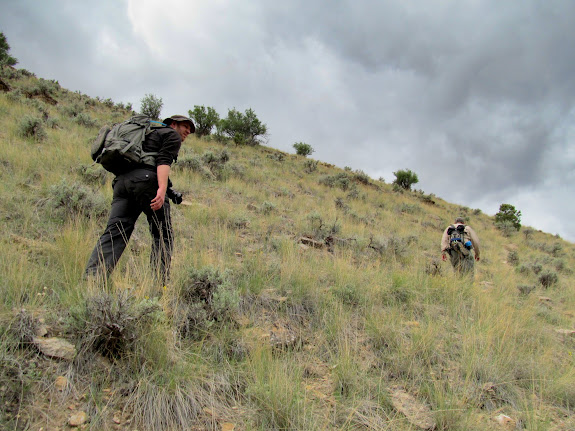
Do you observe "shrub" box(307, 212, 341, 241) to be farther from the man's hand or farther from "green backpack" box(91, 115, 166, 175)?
"green backpack" box(91, 115, 166, 175)

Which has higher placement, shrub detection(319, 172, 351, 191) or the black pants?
shrub detection(319, 172, 351, 191)

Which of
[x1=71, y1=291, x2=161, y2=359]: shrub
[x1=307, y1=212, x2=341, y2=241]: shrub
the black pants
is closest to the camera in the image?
[x1=71, y1=291, x2=161, y2=359]: shrub

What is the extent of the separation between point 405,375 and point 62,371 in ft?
8.66

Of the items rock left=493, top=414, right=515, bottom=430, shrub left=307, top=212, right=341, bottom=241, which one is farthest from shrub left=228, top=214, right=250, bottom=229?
rock left=493, top=414, right=515, bottom=430

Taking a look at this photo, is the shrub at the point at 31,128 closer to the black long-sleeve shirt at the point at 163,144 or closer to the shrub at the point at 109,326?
the black long-sleeve shirt at the point at 163,144

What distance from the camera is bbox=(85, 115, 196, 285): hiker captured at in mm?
2803

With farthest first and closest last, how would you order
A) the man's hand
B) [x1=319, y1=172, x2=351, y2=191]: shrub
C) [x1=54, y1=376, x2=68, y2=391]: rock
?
1. [x1=319, y1=172, x2=351, y2=191]: shrub
2. the man's hand
3. [x1=54, y1=376, x2=68, y2=391]: rock

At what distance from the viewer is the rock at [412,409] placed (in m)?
2.09

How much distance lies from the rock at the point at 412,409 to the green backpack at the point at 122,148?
3.09 m

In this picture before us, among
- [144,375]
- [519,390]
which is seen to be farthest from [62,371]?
[519,390]

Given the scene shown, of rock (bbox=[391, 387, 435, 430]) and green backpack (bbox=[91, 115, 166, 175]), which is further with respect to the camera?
green backpack (bbox=[91, 115, 166, 175])

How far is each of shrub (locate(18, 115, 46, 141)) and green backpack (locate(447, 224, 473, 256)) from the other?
10.4m

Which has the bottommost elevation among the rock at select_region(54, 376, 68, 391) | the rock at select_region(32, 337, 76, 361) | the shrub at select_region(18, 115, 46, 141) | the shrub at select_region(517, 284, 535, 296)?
the rock at select_region(54, 376, 68, 391)

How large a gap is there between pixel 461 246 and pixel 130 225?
Answer: 22.0 feet
